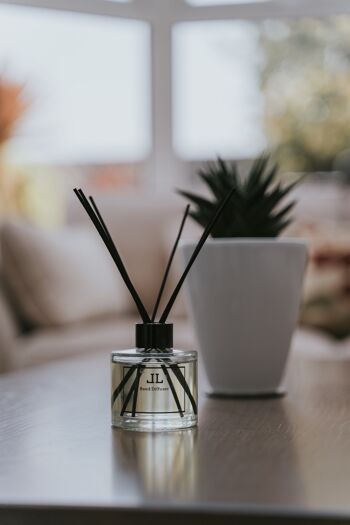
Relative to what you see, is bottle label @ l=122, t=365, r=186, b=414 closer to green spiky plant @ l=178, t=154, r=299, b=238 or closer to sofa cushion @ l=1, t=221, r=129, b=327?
green spiky plant @ l=178, t=154, r=299, b=238

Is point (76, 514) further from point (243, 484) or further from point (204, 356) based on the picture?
point (204, 356)

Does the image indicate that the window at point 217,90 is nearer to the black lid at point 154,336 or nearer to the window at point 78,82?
the window at point 78,82

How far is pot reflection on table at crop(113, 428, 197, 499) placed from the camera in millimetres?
662

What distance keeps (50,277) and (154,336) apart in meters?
2.55

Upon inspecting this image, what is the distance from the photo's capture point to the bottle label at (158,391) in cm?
93

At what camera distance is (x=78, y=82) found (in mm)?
5156

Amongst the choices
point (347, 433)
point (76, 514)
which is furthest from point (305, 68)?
point (76, 514)

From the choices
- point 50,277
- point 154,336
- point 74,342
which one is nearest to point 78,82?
point 50,277

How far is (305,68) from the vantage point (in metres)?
4.95

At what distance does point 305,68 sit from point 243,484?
4.48m

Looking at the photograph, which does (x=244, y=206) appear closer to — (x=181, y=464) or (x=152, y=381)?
(x=152, y=381)

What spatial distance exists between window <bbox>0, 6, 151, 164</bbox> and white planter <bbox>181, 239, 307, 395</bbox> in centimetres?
386

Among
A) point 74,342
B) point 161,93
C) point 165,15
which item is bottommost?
point 74,342

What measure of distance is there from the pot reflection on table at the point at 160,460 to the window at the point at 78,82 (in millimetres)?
4254
